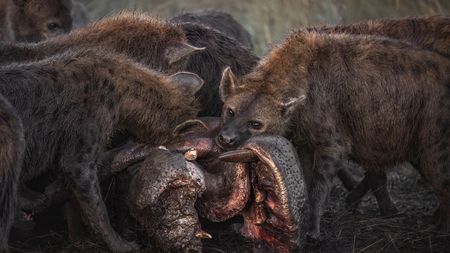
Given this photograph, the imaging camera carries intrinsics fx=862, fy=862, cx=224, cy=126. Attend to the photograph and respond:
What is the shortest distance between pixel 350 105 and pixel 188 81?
2.61ft

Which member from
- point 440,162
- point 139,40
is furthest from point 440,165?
point 139,40

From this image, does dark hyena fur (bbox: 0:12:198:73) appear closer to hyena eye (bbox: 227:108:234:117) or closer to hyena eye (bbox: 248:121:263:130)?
hyena eye (bbox: 227:108:234:117)

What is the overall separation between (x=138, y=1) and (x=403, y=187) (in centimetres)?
444

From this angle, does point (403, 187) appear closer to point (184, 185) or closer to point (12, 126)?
point (184, 185)

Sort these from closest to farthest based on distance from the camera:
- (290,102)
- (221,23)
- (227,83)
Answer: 1. (290,102)
2. (227,83)
3. (221,23)

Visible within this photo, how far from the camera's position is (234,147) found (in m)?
3.93

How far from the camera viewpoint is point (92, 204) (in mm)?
3719

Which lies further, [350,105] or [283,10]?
[283,10]

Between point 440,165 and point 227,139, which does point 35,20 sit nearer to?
point 227,139

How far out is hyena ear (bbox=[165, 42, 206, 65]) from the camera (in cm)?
470

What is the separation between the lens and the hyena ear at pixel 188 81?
420cm

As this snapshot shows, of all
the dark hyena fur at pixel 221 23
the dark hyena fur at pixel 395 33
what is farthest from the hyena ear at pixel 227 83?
the dark hyena fur at pixel 221 23

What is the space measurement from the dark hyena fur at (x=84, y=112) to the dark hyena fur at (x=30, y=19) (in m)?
2.09

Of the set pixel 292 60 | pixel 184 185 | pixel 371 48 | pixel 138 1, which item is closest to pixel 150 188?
pixel 184 185
